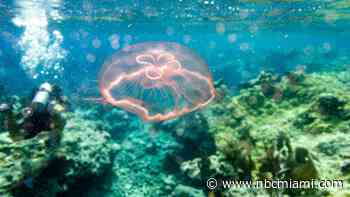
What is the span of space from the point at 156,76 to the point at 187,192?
292 cm

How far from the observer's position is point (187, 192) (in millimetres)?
6523

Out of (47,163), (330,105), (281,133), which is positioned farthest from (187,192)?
(330,105)

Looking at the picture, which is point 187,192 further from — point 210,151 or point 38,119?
point 38,119

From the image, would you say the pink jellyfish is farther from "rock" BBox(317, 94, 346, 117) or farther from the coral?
"rock" BBox(317, 94, 346, 117)

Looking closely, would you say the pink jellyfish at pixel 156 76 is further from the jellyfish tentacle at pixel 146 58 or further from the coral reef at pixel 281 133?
the coral reef at pixel 281 133

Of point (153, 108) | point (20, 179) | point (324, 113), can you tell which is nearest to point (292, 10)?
point (324, 113)

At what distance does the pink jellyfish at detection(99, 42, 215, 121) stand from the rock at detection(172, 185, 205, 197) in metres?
1.72

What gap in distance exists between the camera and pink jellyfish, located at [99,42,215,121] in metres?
7.39

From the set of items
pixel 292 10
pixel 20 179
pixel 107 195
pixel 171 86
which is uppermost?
pixel 292 10

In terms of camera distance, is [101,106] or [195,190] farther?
[101,106]

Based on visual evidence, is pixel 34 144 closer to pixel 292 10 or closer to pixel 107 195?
pixel 107 195

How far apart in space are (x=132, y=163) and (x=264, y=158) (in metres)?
4.31

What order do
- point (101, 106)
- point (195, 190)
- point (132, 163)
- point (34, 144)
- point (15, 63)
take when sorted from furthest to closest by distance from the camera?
point (15, 63)
point (101, 106)
point (132, 163)
point (195, 190)
point (34, 144)

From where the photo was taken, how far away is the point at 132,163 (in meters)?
8.71
